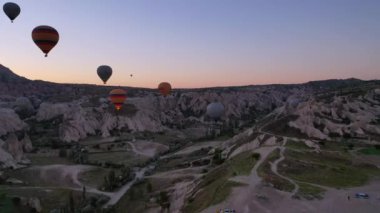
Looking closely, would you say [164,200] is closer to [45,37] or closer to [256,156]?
[256,156]

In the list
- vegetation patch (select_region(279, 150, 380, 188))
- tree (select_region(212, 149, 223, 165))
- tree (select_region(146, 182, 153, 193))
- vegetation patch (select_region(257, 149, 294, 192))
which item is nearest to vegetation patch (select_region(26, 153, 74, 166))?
tree (select_region(146, 182, 153, 193))

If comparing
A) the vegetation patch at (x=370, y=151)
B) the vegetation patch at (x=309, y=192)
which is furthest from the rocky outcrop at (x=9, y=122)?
the vegetation patch at (x=309, y=192)

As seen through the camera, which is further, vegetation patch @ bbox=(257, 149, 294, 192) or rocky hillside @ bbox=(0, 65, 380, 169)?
rocky hillside @ bbox=(0, 65, 380, 169)

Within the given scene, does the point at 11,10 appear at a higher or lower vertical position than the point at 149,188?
higher

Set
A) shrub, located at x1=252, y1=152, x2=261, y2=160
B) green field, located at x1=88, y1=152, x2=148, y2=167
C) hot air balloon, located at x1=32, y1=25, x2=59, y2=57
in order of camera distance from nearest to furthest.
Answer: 1. hot air balloon, located at x1=32, y1=25, x2=59, y2=57
2. shrub, located at x1=252, y1=152, x2=261, y2=160
3. green field, located at x1=88, y1=152, x2=148, y2=167

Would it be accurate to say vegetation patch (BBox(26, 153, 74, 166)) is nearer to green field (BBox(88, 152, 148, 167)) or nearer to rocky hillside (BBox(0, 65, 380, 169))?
rocky hillside (BBox(0, 65, 380, 169))

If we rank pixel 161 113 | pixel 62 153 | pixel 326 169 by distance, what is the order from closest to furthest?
1. pixel 326 169
2. pixel 62 153
3. pixel 161 113

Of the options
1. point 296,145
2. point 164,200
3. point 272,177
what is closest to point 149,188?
point 164,200
